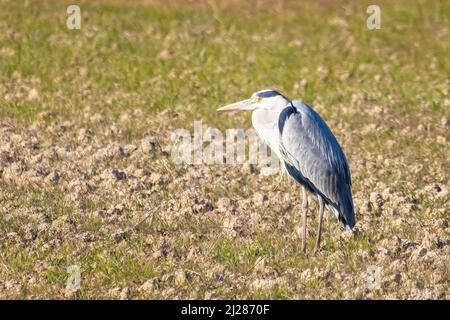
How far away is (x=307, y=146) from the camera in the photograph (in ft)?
32.4

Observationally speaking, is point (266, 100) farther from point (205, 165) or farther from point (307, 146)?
point (205, 165)

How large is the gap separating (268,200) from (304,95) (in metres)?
4.14

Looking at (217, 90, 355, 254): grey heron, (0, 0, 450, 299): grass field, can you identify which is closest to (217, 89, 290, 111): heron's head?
(217, 90, 355, 254): grey heron

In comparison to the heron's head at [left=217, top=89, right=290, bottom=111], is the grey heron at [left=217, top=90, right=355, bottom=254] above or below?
below

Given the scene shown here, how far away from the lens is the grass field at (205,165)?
9352 mm

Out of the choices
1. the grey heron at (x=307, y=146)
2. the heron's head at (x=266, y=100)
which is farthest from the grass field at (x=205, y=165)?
the heron's head at (x=266, y=100)

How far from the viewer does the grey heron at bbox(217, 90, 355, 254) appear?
988cm

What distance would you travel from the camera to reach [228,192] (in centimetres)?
1148

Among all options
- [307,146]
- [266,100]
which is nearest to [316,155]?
[307,146]

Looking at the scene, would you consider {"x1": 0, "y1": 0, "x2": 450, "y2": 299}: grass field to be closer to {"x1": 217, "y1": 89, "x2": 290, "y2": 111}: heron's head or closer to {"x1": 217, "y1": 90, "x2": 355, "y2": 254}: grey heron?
{"x1": 217, "y1": 90, "x2": 355, "y2": 254}: grey heron

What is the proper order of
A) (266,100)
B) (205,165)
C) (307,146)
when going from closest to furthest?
1. (307,146)
2. (266,100)
3. (205,165)

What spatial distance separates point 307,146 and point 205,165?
8.57 ft

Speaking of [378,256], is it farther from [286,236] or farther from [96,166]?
[96,166]

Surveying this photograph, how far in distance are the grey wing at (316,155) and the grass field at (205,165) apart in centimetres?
39
